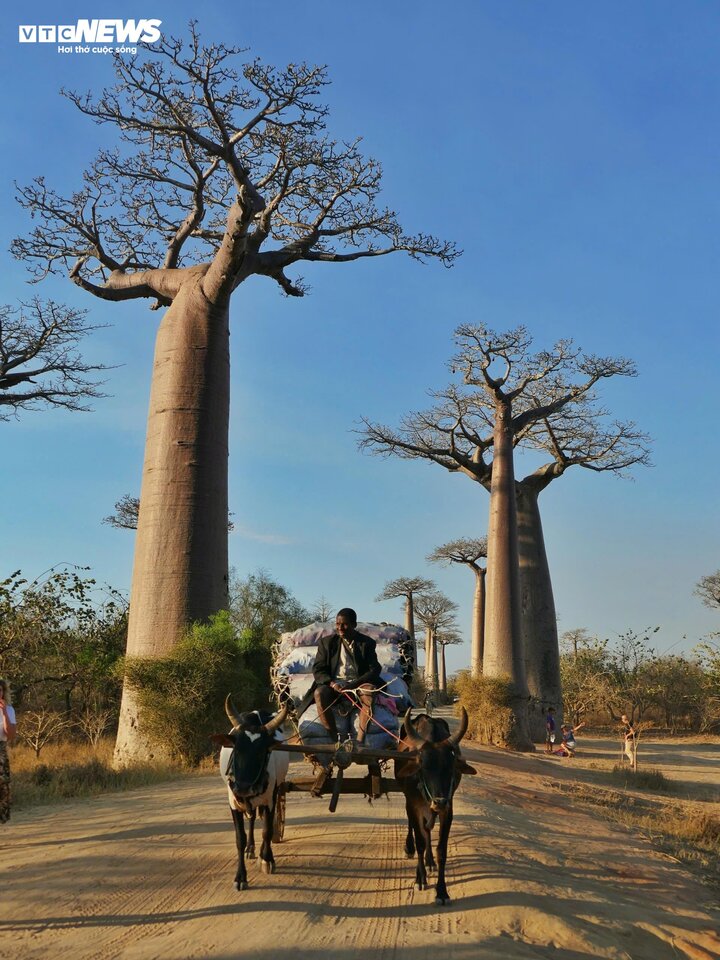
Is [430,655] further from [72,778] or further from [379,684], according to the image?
[379,684]

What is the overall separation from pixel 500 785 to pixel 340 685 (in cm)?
520

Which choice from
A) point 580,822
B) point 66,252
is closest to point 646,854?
point 580,822

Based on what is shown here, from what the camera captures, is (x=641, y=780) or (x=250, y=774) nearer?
(x=250, y=774)

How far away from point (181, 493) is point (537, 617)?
11.0 metres

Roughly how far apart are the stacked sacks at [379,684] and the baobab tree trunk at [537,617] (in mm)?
13504

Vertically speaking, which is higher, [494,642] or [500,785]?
[494,642]

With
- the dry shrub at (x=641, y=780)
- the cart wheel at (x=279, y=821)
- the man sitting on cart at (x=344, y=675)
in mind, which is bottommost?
the dry shrub at (x=641, y=780)

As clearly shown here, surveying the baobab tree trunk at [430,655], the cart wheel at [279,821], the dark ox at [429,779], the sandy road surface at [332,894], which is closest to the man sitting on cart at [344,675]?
the dark ox at [429,779]

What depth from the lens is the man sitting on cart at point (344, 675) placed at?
16.0 feet

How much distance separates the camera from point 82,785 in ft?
26.2

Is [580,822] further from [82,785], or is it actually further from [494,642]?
[494,642]

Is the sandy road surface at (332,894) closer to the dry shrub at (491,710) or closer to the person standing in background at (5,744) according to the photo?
the person standing in background at (5,744)

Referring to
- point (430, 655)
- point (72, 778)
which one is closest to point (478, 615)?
point (430, 655)

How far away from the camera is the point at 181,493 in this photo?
35.8ft
